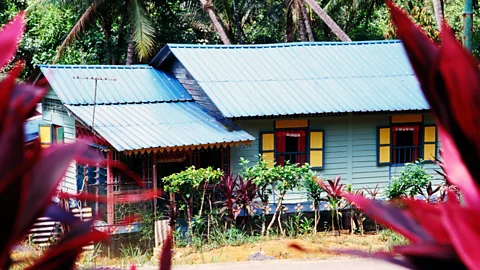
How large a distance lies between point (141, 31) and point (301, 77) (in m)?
6.66

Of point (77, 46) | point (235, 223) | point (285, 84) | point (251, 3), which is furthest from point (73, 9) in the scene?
point (235, 223)

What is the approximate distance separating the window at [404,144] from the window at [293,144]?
1396mm

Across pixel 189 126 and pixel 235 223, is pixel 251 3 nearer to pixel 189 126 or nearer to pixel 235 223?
pixel 189 126

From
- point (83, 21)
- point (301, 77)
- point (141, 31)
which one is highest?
point (83, 21)

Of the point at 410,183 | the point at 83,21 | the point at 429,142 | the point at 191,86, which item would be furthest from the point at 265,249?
the point at 83,21

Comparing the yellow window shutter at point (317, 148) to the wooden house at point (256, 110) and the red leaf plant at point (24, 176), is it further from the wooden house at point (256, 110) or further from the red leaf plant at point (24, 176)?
the red leaf plant at point (24, 176)

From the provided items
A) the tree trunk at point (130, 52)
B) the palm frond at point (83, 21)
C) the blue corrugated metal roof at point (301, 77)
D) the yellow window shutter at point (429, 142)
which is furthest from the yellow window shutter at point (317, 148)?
the palm frond at point (83, 21)

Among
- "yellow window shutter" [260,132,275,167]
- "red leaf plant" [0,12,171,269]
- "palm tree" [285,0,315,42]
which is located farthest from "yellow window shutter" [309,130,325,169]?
"red leaf plant" [0,12,171,269]

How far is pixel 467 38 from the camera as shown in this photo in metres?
6.23

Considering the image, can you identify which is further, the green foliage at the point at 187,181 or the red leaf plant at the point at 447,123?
the green foliage at the point at 187,181

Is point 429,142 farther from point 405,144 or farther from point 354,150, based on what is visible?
point 354,150

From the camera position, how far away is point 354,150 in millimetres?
15016

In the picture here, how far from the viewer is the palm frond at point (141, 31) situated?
65.4 feet

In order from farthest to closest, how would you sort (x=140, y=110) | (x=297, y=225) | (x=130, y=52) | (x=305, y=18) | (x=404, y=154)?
(x=305, y=18) → (x=130, y=52) → (x=404, y=154) → (x=140, y=110) → (x=297, y=225)
